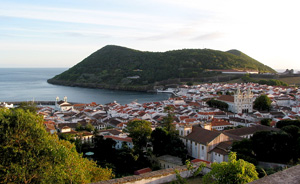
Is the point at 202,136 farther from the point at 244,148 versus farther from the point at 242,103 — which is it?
the point at 242,103

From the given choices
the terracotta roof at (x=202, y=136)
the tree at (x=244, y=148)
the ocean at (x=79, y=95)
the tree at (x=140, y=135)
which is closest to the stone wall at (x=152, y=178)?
the tree at (x=244, y=148)

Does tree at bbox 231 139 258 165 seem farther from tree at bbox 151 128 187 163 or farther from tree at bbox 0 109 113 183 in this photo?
tree at bbox 0 109 113 183

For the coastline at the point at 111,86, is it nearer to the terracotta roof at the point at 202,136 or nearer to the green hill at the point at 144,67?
the green hill at the point at 144,67

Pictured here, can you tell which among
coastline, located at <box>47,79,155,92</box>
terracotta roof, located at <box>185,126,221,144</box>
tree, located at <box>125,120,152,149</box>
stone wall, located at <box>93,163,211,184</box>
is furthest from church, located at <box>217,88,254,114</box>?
coastline, located at <box>47,79,155,92</box>

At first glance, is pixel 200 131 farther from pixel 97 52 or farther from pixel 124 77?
pixel 97 52

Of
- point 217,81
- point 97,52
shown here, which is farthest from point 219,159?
point 97,52

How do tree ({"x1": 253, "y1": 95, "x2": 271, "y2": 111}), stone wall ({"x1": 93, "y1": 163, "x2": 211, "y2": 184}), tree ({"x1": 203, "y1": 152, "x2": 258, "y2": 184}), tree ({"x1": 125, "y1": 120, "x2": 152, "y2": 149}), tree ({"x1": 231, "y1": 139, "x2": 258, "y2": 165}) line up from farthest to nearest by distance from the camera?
tree ({"x1": 253, "y1": 95, "x2": 271, "y2": 111}) < tree ({"x1": 125, "y1": 120, "x2": 152, "y2": 149}) < tree ({"x1": 231, "y1": 139, "x2": 258, "y2": 165}) < stone wall ({"x1": 93, "y1": 163, "x2": 211, "y2": 184}) < tree ({"x1": 203, "y1": 152, "x2": 258, "y2": 184})

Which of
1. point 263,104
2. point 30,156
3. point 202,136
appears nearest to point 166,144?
point 202,136

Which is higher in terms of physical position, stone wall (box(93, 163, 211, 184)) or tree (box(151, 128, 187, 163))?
stone wall (box(93, 163, 211, 184))
